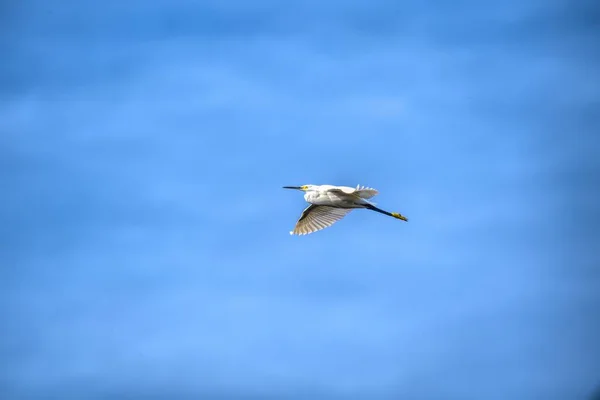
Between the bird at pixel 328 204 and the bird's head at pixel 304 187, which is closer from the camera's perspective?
the bird at pixel 328 204

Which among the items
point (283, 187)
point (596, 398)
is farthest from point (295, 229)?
point (596, 398)

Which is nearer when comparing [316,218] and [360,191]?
[360,191]

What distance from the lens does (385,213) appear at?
34156 millimetres

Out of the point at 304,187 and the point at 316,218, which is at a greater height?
the point at 304,187

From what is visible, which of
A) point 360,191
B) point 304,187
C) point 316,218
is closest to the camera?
point 360,191

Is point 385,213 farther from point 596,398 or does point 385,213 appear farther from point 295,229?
point 596,398

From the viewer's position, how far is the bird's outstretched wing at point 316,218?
111 ft

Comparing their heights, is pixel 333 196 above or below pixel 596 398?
above

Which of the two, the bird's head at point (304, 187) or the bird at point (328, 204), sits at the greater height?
the bird's head at point (304, 187)

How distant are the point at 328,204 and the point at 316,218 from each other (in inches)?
57.9

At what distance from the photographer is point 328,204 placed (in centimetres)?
3291

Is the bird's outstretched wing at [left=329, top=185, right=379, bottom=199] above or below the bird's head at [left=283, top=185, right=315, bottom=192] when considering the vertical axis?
below

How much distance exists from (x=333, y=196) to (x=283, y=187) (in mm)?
2827

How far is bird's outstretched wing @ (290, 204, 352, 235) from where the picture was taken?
111 feet
